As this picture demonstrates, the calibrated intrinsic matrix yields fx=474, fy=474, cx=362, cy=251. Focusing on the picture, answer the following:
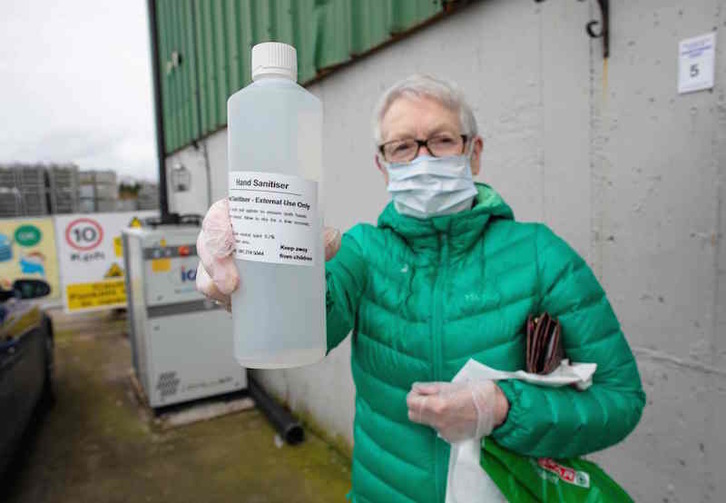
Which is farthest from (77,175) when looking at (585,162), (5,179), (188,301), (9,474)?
(585,162)

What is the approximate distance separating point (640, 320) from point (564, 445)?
3.11 feet

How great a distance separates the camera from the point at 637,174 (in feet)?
5.84

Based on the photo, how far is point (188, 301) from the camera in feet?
15.8

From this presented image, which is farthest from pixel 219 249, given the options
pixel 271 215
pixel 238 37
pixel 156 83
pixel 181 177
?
pixel 181 177

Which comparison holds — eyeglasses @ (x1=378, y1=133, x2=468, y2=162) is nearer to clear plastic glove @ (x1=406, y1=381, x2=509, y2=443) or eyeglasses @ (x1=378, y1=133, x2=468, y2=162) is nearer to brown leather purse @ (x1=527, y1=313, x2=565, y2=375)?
brown leather purse @ (x1=527, y1=313, x2=565, y2=375)

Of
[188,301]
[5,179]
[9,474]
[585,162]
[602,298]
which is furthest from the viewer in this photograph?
[5,179]

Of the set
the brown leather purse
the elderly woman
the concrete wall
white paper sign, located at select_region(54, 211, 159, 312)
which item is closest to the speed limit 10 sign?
white paper sign, located at select_region(54, 211, 159, 312)

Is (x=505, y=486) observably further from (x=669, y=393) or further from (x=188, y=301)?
(x=188, y=301)

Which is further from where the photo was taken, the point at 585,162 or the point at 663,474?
the point at 585,162

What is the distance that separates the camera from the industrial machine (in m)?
4.63

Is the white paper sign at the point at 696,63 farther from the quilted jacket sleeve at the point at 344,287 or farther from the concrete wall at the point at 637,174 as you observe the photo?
the quilted jacket sleeve at the point at 344,287

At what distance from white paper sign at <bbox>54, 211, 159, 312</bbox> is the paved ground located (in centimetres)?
282

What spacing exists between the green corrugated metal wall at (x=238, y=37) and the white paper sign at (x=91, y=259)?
1.66m

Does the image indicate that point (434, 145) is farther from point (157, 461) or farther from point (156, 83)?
point (156, 83)
